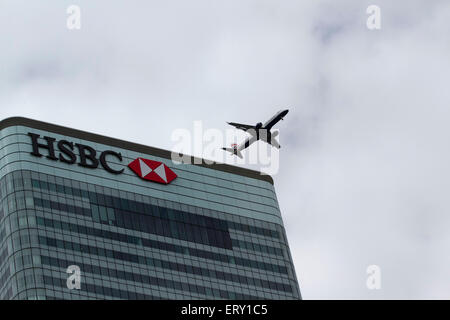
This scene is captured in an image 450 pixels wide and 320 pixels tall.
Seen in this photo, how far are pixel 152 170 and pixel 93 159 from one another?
11465 mm

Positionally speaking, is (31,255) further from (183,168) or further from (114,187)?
(183,168)

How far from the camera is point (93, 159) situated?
615 ft

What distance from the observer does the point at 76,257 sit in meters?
171

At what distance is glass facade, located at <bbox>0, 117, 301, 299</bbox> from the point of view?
168 meters

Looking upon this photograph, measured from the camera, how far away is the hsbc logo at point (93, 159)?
184125mm
